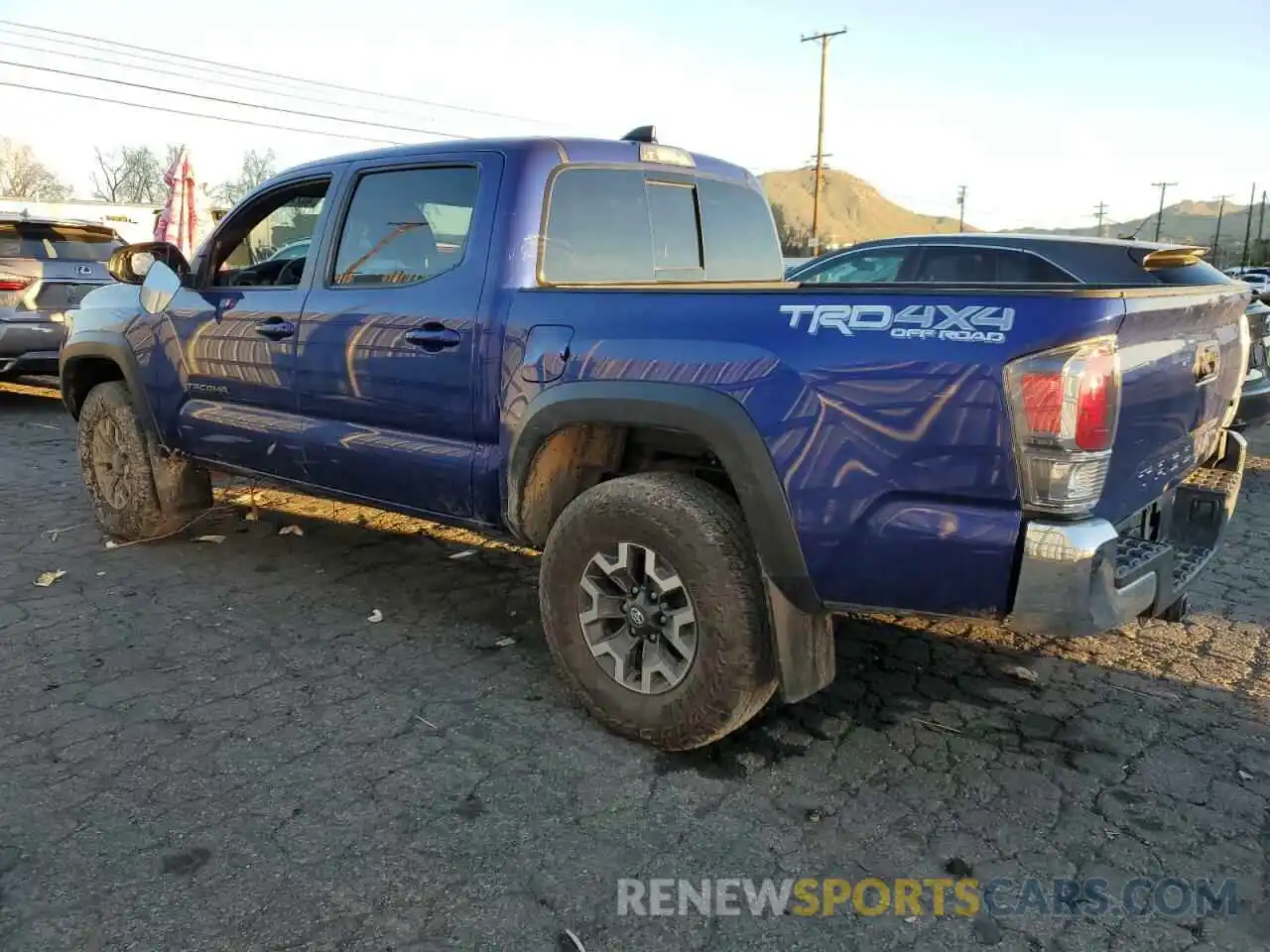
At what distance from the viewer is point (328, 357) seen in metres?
3.75

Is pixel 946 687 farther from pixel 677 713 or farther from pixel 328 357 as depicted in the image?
pixel 328 357

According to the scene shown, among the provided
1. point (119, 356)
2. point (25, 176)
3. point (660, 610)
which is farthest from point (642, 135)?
point (25, 176)

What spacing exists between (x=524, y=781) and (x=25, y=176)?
83.4m

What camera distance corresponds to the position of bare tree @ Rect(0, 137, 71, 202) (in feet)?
219

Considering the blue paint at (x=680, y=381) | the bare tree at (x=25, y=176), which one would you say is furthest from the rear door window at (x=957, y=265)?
the bare tree at (x=25, y=176)

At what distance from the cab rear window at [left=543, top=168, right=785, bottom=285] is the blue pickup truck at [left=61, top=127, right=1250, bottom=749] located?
15 mm

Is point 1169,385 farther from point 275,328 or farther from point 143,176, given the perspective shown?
point 143,176

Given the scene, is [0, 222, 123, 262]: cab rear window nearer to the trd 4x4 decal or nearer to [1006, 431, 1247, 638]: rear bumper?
the trd 4x4 decal

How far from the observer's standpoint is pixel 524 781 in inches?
108

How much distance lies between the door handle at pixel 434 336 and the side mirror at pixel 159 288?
6.34 ft

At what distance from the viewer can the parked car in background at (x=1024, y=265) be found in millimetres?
5754

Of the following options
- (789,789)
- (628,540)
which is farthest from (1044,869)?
(628,540)

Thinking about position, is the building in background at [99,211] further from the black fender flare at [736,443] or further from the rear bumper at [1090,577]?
the rear bumper at [1090,577]

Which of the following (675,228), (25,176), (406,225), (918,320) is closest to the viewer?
(918,320)
